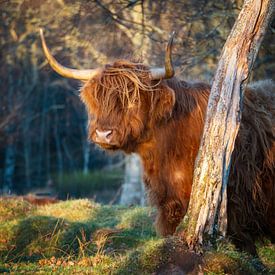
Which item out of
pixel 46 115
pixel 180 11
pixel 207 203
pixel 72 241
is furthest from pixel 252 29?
pixel 46 115

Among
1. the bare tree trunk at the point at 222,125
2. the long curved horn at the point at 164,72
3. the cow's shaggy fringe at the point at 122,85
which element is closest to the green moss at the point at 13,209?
the cow's shaggy fringe at the point at 122,85

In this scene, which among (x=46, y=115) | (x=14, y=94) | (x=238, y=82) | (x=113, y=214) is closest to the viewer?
(x=238, y=82)

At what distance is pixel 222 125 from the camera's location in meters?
6.00

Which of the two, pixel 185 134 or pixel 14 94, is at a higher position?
pixel 185 134

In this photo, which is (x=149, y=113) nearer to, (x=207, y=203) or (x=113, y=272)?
(x=207, y=203)

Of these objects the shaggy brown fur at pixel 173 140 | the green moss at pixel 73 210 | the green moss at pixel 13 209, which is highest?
the shaggy brown fur at pixel 173 140

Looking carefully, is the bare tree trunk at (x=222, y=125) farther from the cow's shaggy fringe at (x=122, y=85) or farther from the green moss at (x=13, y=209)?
the green moss at (x=13, y=209)

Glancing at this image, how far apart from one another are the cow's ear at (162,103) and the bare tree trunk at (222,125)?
739 mm

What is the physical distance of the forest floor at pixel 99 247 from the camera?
5590mm

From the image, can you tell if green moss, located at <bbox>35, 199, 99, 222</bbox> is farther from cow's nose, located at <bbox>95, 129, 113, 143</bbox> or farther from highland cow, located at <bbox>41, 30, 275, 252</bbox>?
cow's nose, located at <bbox>95, 129, 113, 143</bbox>

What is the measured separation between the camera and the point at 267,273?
19.2ft

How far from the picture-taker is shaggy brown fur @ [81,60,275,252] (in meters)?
6.78

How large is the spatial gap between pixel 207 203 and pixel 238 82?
46.6 inches

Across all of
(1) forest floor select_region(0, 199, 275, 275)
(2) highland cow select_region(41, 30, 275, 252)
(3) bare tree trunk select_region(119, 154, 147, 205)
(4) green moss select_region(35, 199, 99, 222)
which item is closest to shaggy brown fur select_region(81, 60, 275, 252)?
(2) highland cow select_region(41, 30, 275, 252)
